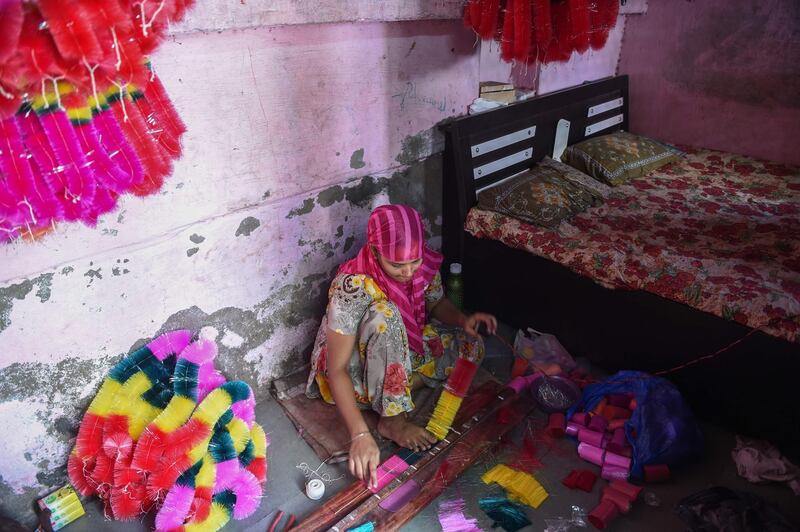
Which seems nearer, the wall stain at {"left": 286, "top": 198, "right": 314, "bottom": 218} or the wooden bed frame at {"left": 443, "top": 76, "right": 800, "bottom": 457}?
the wooden bed frame at {"left": 443, "top": 76, "right": 800, "bottom": 457}

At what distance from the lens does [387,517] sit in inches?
80.8

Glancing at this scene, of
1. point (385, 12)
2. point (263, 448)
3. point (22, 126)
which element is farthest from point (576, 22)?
point (263, 448)

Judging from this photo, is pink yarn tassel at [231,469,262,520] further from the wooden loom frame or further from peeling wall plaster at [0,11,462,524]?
peeling wall plaster at [0,11,462,524]

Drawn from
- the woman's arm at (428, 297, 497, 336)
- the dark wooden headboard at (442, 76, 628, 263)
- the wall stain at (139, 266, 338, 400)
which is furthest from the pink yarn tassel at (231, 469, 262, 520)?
the dark wooden headboard at (442, 76, 628, 263)

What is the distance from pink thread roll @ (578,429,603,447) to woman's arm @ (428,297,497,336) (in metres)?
0.60

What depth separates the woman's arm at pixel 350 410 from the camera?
2020 mm

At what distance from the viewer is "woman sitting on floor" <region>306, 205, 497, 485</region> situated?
2178 millimetres

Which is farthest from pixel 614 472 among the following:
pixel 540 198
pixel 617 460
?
pixel 540 198

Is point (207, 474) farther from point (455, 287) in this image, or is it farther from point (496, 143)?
point (496, 143)

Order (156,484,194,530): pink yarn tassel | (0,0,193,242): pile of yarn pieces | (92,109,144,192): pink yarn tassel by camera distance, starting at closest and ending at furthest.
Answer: (0,0,193,242): pile of yarn pieces → (92,109,144,192): pink yarn tassel → (156,484,194,530): pink yarn tassel

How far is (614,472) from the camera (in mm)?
2248

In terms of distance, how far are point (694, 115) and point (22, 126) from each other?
170 inches

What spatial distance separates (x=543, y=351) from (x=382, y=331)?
41.4 inches

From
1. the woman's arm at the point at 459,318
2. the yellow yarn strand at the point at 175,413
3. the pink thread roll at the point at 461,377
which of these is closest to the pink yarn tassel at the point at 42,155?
the yellow yarn strand at the point at 175,413
